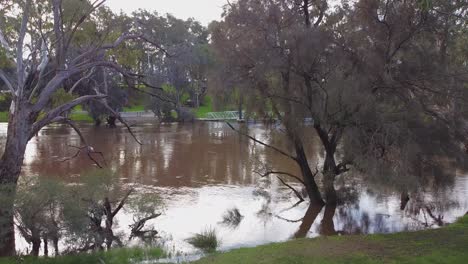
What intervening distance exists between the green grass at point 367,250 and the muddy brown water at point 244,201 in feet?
6.23

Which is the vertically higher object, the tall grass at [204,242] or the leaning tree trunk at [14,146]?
the leaning tree trunk at [14,146]

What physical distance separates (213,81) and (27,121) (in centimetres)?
637

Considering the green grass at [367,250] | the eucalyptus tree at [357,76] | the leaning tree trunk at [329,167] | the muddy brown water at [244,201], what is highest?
the eucalyptus tree at [357,76]

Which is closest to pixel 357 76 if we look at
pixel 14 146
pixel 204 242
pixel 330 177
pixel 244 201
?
pixel 330 177

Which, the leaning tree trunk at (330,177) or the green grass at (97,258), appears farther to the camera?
the leaning tree trunk at (330,177)

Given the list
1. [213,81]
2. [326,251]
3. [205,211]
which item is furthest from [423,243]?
[213,81]

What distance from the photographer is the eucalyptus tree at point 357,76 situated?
13.3m

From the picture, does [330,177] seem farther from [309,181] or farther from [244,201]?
[244,201]

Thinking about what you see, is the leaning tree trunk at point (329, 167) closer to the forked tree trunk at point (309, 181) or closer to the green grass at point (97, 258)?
the forked tree trunk at point (309, 181)

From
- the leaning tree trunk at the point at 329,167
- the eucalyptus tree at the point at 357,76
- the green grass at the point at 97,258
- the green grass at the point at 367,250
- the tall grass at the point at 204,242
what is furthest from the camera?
the leaning tree trunk at the point at 329,167

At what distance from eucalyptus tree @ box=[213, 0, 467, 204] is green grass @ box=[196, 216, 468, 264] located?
8.57 feet

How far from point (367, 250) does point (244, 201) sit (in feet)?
26.6

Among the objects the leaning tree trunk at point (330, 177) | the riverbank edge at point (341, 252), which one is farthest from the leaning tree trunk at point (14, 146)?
the leaning tree trunk at point (330, 177)

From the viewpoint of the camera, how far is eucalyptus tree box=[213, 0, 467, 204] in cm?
1334
